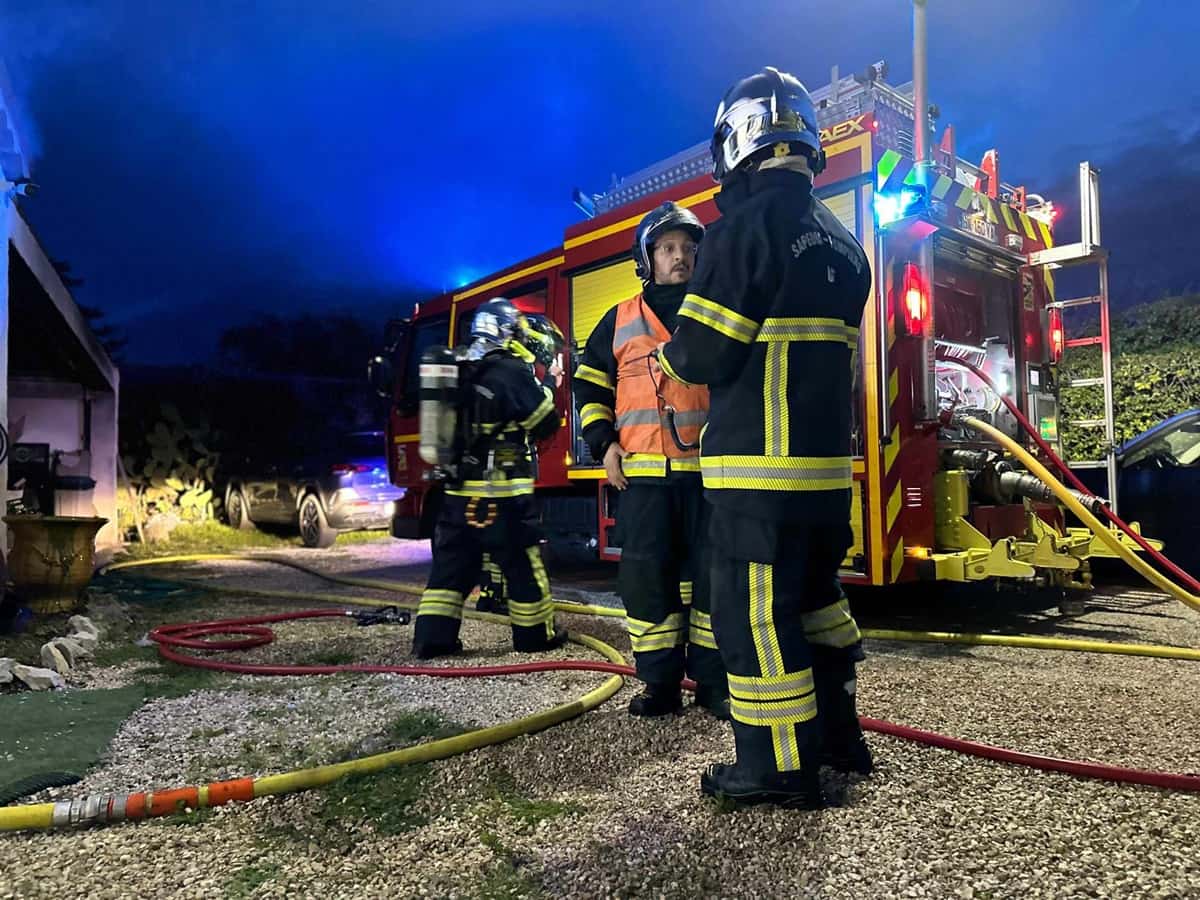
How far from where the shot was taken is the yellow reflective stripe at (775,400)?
200 cm

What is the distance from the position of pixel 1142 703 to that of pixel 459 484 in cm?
304

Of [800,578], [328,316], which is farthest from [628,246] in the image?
[328,316]

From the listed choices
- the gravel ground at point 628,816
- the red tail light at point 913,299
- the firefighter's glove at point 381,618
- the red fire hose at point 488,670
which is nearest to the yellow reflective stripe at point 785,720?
the gravel ground at point 628,816

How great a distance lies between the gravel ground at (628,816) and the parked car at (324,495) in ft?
22.5

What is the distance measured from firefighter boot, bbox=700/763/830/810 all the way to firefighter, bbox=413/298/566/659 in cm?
209

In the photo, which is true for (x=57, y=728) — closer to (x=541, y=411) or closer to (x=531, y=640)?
(x=531, y=640)

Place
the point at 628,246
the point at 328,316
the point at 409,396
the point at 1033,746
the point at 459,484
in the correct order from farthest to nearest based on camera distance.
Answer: the point at 328,316, the point at 409,396, the point at 628,246, the point at 459,484, the point at 1033,746

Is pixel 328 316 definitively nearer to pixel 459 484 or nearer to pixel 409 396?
pixel 409 396

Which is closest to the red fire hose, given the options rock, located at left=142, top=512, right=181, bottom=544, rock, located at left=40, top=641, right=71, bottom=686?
rock, located at left=40, top=641, right=71, bottom=686

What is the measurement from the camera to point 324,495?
34.1 feet

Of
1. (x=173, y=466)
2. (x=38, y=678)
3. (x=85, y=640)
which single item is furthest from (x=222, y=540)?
(x=38, y=678)

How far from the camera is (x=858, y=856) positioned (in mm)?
1791

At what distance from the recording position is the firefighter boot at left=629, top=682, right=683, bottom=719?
2826 millimetres

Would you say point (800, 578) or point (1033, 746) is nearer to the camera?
point (800, 578)
